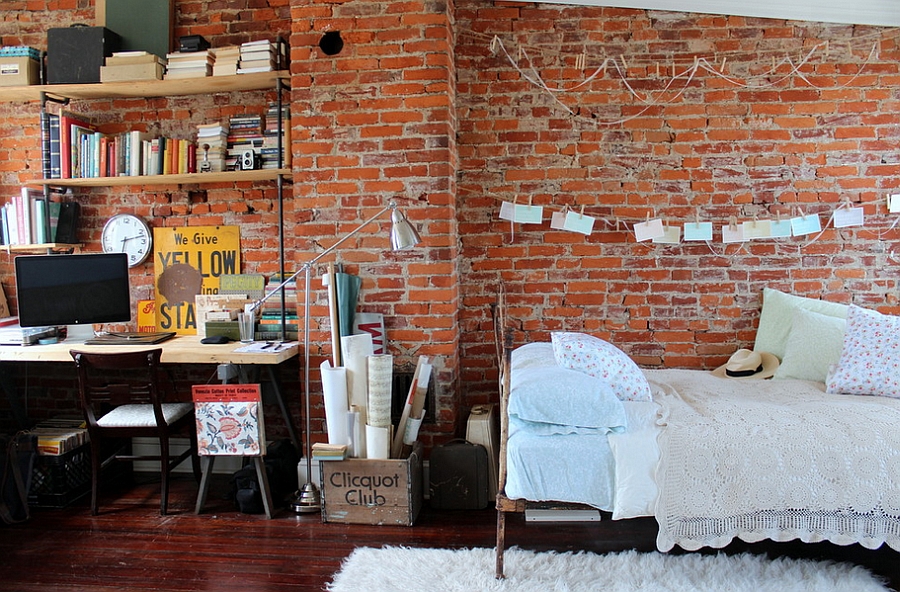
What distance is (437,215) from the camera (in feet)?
11.2

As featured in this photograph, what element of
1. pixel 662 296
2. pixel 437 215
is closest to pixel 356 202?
pixel 437 215

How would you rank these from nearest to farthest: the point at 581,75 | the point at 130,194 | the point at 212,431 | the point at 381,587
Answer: the point at 381,587
the point at 212,431
the point at 581,75
the point at 130,194

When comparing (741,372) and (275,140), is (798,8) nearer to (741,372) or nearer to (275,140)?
(741,372)

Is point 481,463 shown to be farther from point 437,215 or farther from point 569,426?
point 437,215

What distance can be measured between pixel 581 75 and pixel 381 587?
2.83 m

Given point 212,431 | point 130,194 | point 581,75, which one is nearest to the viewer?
point 212,431

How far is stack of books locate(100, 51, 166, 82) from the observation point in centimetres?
363

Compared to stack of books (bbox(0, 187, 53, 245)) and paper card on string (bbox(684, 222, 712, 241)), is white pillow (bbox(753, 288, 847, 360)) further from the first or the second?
stack of books (bbox(0, 187, 53, 245))

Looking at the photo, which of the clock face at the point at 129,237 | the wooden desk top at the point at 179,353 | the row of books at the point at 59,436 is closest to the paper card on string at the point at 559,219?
the wooden desk top at the point at 179,353

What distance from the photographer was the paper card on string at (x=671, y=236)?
3.73 metres

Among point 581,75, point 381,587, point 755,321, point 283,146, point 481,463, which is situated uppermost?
point 581,75

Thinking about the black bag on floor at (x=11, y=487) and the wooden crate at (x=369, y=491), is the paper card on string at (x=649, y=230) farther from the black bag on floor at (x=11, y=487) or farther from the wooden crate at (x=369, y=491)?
the black bag on floor at (x=11, y=487)

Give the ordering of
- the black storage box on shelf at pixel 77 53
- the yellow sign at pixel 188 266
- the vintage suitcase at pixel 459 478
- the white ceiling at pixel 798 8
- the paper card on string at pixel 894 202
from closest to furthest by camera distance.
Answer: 1. the vintage suitcase at pixel 459 478
2. the white ceiling at pixel 798 8
3. the paper card on string at pixel 894 202
4. the black storage box on shelf at pixel 77 53
5. the yellow sign at pixel 188 266

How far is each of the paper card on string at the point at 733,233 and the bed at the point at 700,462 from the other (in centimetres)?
115
